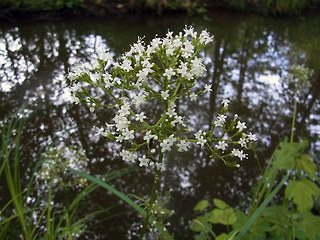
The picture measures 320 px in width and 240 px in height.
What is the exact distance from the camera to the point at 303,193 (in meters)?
1.62

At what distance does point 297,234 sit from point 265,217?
20 centimetres

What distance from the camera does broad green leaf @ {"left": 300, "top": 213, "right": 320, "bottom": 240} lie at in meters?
1.68

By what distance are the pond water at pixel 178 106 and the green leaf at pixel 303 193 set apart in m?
1.06

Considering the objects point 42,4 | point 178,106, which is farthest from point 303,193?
point 42,4

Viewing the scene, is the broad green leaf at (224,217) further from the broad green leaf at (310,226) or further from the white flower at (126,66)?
the white flower at (126,66)

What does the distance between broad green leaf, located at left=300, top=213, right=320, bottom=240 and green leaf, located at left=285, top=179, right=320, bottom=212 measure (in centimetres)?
15

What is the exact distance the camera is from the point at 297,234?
187 centimetres

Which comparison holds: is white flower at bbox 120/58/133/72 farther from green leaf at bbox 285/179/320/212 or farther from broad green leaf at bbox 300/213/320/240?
broad green leaf at bbox 300/213/320/240

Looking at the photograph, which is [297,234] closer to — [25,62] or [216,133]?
[216,133]

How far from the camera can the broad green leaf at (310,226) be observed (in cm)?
168

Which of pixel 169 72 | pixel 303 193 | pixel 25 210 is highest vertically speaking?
pixel 169 72

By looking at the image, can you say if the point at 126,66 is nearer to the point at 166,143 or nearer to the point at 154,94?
the point at 154,94

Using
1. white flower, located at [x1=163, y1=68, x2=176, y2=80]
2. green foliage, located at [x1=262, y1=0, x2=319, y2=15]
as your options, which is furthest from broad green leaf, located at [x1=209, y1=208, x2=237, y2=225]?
green foliage, located at [x1=262, y1=0, x2=319, y2=15]

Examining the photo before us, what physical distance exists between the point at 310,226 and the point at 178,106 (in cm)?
279
